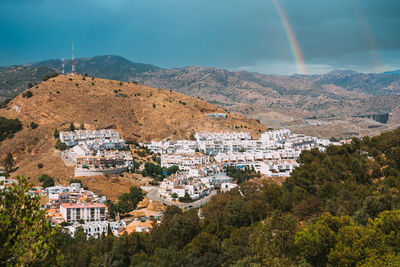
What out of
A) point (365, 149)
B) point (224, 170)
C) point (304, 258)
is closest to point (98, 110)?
point (224, 170)

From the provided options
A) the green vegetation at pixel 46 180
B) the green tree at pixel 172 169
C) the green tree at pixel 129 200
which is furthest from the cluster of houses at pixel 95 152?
the green tree at pixel 129 200

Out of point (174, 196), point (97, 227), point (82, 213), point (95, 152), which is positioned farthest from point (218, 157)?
point (97, 227)

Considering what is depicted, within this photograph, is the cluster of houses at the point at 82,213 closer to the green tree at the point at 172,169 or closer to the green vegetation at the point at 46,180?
the green vegetation at the point at 46,180

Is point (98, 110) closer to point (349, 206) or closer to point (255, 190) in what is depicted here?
point (255, 190)

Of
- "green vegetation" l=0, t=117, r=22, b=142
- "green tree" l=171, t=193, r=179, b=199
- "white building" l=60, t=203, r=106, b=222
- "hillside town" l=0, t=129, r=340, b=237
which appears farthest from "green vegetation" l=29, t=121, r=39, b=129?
"green tree" l=171, t=193, r=179, b=199

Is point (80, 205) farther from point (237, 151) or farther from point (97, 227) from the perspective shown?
point (237, 151)
